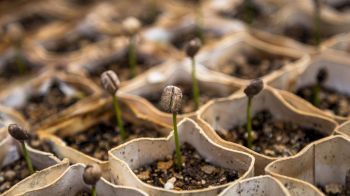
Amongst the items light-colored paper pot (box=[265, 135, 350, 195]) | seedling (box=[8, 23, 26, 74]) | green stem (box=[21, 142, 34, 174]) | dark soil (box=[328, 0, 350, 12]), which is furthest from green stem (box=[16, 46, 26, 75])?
dark soil (box=[328, 0, 350, 12])

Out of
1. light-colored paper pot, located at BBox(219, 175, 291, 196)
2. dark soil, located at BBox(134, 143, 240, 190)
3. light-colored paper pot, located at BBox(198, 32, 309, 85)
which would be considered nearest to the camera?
light-colored paper pot, located at BBox(219, 175, 291, 196)

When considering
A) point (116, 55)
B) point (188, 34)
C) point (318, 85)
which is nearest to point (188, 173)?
point (318, 85)

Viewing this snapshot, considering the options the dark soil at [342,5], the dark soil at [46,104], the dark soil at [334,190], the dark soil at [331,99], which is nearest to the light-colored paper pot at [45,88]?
the dark soil at [46,104]

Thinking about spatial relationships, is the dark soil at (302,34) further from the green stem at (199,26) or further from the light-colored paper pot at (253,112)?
the light-colored paper pot at (253,112)

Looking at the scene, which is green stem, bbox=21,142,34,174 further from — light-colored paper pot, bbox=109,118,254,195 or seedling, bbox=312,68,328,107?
seedling, bbox=312,68,328,107

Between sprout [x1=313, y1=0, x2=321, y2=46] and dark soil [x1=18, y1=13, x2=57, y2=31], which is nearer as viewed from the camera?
sprout [x1=313, y1=0, x2=321, y2=46]

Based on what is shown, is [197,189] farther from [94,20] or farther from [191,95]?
[94,20]
